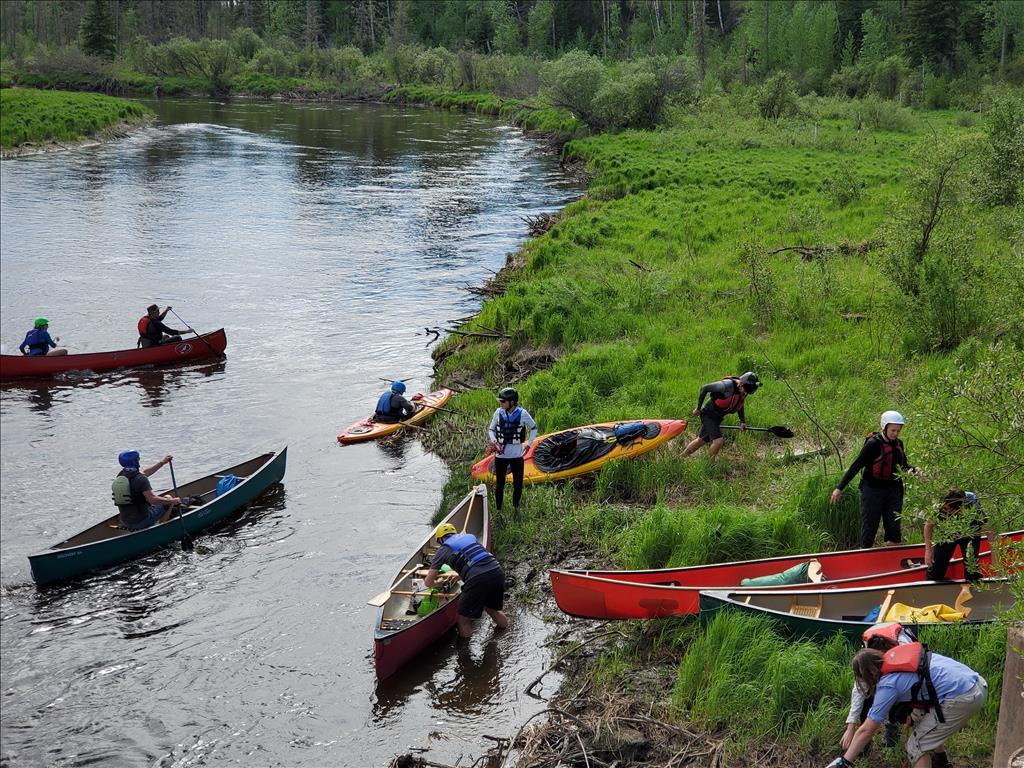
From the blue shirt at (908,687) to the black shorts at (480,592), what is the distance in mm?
4430

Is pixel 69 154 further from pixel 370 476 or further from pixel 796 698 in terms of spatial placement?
pixel 796 698

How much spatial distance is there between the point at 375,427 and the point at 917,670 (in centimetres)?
1107

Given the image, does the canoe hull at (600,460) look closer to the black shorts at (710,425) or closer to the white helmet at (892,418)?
the black shorts at (710,425)

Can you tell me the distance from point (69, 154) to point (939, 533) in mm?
49437

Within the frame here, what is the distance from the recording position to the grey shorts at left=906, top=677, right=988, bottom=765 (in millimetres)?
6902

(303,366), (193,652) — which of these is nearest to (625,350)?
(303,366)

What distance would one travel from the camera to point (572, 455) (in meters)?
13.7

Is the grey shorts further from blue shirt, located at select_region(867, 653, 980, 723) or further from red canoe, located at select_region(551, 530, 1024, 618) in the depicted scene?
red canoe, located at select_region(551, 530, 1024, 618)

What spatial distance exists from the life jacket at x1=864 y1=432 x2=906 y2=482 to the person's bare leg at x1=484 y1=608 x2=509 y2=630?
14.3 ft

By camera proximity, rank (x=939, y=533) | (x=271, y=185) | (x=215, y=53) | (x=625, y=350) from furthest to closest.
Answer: (x=215, y=53) → (x=271, y=185) → (x=625, y=350) → (x=939, y=533)

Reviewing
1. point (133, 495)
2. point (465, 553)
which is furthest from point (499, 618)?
point (133, 495)

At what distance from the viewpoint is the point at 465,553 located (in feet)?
34.4

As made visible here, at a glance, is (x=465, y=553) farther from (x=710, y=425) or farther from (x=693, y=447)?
(x=710, y=425)

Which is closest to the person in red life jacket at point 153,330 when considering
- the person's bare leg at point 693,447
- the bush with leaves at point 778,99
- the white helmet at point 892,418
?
the person's bare leg at point 693,447
